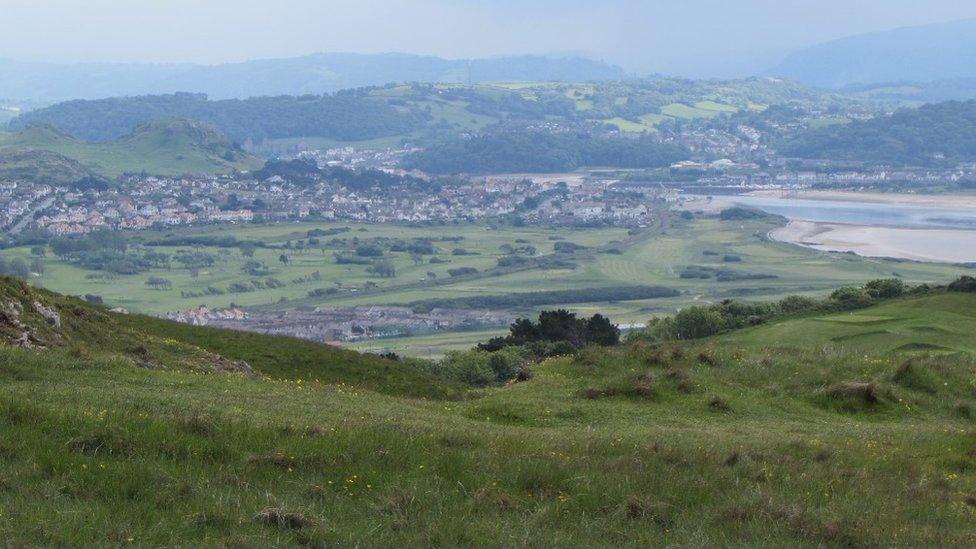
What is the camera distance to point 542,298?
65125 mm

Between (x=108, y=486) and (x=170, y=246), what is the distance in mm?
85561

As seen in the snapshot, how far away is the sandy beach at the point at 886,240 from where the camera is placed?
75.2 m

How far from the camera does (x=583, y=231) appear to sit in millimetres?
103312

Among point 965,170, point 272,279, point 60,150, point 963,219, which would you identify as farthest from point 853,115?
point 272,279

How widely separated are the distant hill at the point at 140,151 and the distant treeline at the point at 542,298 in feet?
250

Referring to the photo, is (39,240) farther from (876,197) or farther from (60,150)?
(876,197)

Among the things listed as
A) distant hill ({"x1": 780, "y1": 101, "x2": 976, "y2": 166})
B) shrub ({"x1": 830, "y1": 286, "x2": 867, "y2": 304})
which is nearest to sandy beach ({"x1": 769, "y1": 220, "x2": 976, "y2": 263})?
shrub ({"x1": 830, "y1": 286, "x2": 867, "y2": 304})

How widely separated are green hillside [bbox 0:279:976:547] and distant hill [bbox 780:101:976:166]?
487 ft

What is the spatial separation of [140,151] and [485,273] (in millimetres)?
91124

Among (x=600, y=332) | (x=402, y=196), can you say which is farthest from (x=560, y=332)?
(x=402, y=196)

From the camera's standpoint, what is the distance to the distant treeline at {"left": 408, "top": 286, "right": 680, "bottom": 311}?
63.9 meters

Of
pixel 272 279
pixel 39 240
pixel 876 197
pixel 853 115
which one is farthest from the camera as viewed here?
pixel 853 115

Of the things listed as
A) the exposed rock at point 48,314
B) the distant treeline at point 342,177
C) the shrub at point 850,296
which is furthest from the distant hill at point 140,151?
the exposed rock at point 48,314

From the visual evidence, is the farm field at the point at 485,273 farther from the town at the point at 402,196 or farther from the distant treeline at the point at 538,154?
the distant treeline at the point at 538,154
